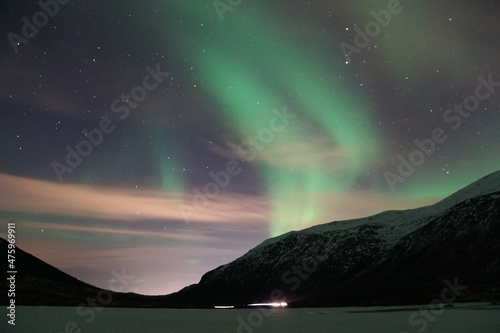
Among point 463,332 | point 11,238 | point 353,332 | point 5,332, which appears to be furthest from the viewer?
point 353,332

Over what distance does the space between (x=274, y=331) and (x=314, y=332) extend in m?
7.06

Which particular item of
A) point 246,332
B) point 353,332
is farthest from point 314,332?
point 246,332

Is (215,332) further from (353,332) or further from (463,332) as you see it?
(463,332)

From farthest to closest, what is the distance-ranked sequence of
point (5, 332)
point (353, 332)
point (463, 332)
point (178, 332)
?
point (178, 332) < point (353, 332) < point (5, 332) < point (463, 332)

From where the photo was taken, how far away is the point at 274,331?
70750 millimetres

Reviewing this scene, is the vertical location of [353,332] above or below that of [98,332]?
below

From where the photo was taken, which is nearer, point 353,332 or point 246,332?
point 353,332

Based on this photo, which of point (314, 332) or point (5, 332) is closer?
point (5, 332)

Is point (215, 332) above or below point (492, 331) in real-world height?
above

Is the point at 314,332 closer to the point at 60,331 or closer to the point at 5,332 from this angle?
the point at 60,331

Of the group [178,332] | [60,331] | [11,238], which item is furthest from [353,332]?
[11,238]

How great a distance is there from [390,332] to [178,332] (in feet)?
100

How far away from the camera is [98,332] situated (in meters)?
66.0

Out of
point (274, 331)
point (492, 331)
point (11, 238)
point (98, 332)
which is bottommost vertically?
point (492, 331)
